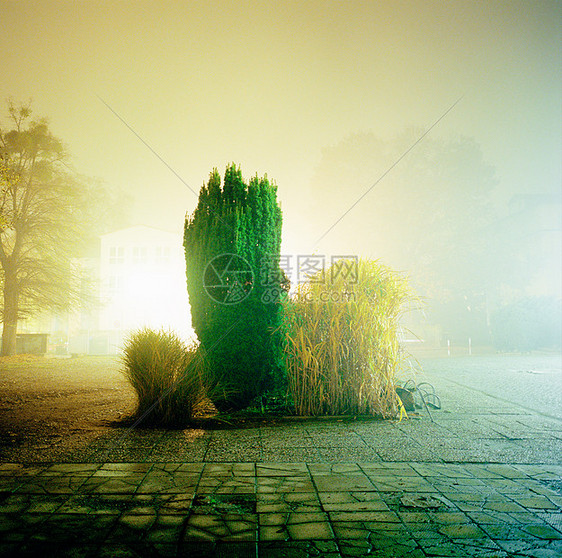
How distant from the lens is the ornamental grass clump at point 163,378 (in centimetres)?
541

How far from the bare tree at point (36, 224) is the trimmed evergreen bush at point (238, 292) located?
42.1 feet

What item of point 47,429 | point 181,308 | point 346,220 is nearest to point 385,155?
point 346,220

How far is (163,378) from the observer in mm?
5477

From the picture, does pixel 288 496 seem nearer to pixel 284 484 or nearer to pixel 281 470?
pixel 284 484

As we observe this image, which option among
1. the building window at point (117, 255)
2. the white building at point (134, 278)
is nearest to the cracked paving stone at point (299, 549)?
the white building at point (134, 278)

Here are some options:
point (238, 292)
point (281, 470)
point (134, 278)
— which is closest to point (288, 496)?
point (281, 470)

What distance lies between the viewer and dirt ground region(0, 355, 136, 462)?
4535 mm

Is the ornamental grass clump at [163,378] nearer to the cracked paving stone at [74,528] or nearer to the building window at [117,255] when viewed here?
the cracked paving stone at [74,528]

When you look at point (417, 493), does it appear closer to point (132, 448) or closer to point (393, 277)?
point (132, 448)

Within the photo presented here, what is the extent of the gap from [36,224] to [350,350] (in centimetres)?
1582

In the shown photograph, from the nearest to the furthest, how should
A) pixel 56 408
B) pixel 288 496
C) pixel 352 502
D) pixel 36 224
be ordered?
1. pixel 352 502
2. pixel 288 496
3. pixel 56 408
4. pixel 36 224

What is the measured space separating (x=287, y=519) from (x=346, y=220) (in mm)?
27879

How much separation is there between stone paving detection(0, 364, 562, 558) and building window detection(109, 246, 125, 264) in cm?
2511

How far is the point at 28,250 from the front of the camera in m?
17.5
